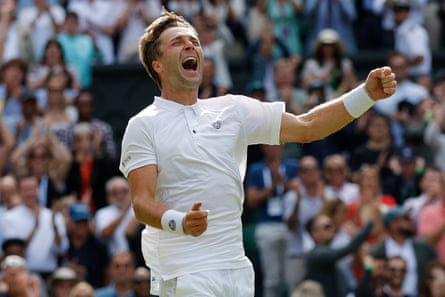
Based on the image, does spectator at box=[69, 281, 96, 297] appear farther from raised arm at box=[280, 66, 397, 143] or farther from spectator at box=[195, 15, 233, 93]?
raised arm at box=[280, 66, 397, 143]

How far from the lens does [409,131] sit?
591 inches

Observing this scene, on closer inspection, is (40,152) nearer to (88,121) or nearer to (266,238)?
(88,121)

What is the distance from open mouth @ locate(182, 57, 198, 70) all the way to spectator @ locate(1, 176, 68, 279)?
6.27 m

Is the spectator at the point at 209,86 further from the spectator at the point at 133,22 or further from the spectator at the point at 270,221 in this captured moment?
the spectator at the point at 133,22

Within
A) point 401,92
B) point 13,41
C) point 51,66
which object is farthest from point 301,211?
point 13,41

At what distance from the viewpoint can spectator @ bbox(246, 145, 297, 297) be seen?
13.0m

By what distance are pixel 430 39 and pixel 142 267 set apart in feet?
21.4

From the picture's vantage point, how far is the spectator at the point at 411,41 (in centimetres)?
1680

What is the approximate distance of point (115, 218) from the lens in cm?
1334

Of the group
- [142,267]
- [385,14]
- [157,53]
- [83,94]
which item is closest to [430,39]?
[385,14]

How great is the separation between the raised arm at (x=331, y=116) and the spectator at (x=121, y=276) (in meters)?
5.49

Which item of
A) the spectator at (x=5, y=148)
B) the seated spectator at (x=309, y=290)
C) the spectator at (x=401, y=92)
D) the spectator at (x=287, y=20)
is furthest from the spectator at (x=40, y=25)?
the seated spectator at (x=309, y=290)

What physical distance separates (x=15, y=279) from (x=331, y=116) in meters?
5.46

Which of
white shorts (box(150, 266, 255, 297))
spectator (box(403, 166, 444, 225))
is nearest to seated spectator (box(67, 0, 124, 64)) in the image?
spectator (box(403, 166, 444, 225))
